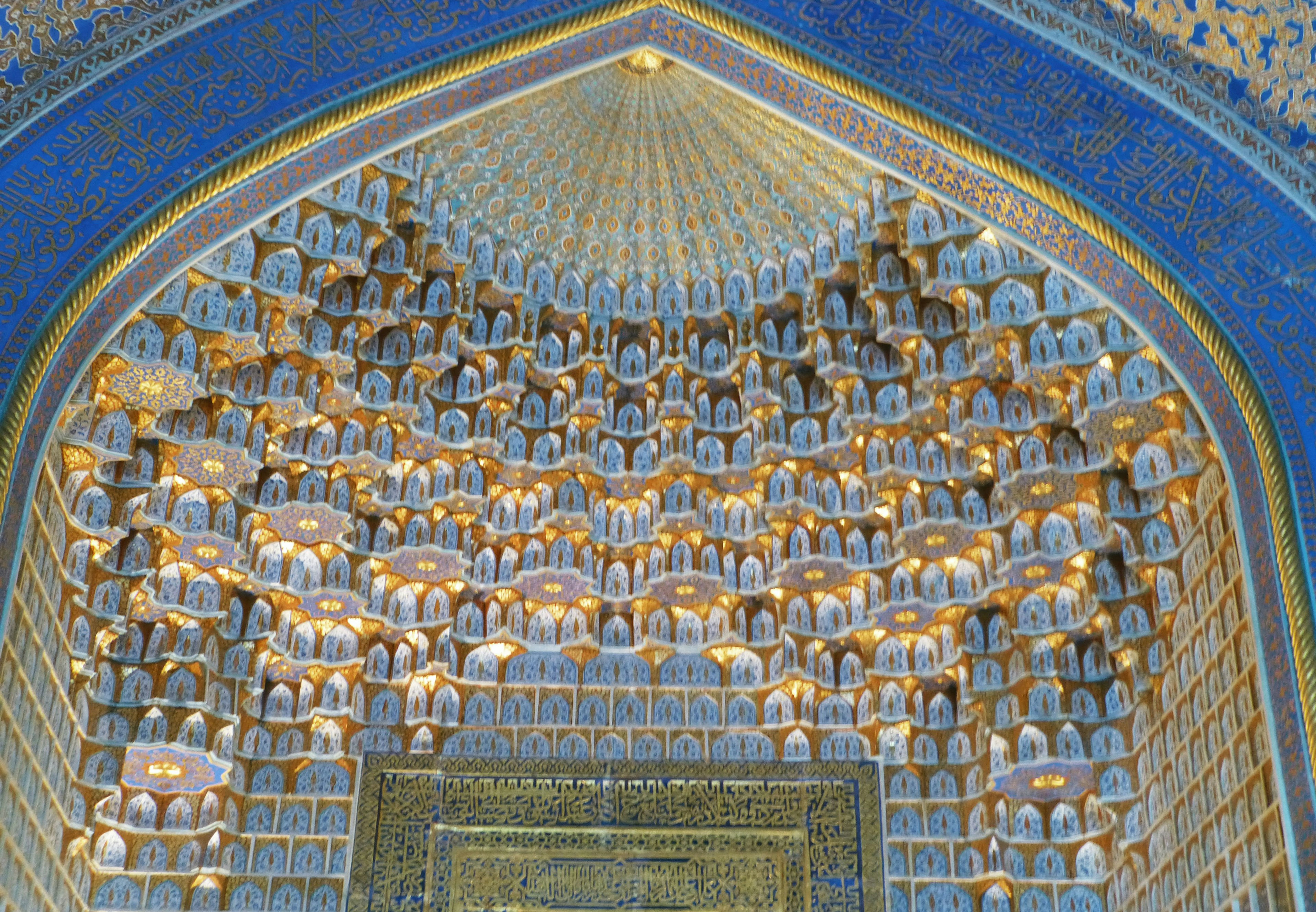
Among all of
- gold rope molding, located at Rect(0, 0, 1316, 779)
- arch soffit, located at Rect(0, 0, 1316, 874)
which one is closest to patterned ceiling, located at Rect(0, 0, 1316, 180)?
arch soffit, located at Rect(0, 0, 1316, 874)

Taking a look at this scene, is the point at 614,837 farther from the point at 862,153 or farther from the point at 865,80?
the point at 865,80

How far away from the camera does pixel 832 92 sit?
7250 mm

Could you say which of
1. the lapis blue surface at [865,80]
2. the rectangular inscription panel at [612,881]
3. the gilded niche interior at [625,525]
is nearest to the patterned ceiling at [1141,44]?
the lapis blue surface at [865,80]

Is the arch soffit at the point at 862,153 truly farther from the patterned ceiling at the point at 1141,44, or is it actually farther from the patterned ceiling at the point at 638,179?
the patterned ceiling at the point at 638,179

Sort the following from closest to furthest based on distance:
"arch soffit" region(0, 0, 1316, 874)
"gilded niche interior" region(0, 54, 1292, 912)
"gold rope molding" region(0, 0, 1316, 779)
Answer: "gold rope molding" region(0, 0, 1316, 779), "arch soffit" region(0, 0, 1316, 874), "gilded niche interior" region(0, 54, 1292, 912)

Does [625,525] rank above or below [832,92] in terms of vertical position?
below

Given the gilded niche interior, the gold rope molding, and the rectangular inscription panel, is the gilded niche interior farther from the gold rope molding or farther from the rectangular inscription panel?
the gold rope molding

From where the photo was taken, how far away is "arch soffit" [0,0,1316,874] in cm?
649

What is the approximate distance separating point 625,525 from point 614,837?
6.84 ft

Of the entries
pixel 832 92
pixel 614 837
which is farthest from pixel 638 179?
pixel 614 837

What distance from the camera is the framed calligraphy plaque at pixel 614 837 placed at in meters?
10.0

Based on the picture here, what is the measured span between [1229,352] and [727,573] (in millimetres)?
4272

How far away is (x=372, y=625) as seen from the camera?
33.9 ft

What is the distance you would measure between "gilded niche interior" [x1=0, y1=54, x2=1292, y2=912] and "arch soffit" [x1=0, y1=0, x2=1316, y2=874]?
0.86m
